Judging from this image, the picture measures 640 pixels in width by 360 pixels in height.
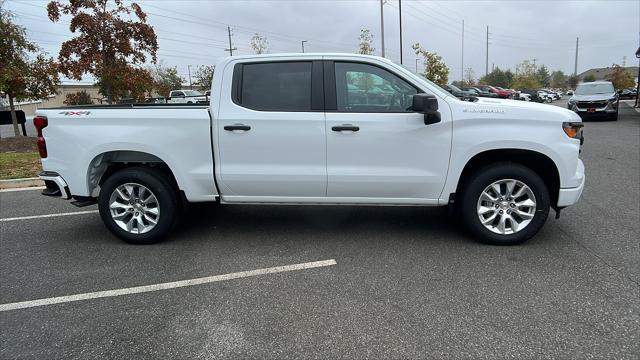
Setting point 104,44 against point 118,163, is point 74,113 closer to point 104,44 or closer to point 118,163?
point 118,163

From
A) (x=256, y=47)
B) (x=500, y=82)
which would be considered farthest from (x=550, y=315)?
(x=500, y=82)

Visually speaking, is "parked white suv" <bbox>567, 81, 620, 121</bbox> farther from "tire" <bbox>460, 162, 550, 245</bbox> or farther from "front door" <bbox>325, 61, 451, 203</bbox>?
"front door" <bbox>325, 61, 451, 203</bbox>

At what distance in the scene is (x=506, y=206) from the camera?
14.8ft

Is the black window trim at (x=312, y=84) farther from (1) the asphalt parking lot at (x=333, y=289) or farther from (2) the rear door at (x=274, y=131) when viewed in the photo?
(1) the asphalt parking lot at (x=333, y=289)

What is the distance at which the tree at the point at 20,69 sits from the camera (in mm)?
13384

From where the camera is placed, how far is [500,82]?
85375 millimetres

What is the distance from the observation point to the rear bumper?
15.7ft

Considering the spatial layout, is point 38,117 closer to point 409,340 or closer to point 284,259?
point 284,259

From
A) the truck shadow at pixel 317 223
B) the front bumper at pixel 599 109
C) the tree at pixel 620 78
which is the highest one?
the tree at pixel 620 78

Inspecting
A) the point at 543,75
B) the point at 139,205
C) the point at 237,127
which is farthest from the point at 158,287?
the point at 543,75

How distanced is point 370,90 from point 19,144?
1310 centimetres

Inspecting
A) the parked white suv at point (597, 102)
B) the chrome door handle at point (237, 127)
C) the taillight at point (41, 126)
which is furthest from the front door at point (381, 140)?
the parked white suv at point (597, 102)

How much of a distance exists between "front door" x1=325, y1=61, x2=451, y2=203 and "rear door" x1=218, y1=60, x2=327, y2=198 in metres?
0.15

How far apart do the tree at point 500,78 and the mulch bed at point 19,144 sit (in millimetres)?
82523
